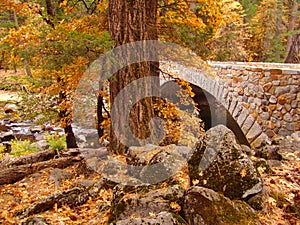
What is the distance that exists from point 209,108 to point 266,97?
647 cm

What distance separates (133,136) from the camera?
161 inches

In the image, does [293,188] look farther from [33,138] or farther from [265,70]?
[33,138]

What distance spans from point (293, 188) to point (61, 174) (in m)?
3.30

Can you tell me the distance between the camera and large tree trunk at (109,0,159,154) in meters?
3.93

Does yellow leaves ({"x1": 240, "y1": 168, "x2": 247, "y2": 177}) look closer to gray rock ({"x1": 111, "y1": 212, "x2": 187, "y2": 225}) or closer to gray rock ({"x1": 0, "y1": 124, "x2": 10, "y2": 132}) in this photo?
gray rock ({"x1": 111, "y1": 212, "x2": 187, "y2": 225})

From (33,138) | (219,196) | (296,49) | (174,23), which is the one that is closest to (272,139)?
(174,23)

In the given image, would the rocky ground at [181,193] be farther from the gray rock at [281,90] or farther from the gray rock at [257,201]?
the gray rock at [281,90]

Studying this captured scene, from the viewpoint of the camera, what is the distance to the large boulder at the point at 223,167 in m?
2.47

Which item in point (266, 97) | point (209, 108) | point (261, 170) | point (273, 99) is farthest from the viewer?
point (209, 108)

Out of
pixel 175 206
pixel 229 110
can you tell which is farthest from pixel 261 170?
pixel 229 110

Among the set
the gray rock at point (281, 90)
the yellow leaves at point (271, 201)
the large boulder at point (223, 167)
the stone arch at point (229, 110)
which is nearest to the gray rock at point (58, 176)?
the large boulder at point (223, 167)

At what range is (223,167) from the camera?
2568 millimetres

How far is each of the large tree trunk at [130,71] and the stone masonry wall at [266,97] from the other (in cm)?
→ 409

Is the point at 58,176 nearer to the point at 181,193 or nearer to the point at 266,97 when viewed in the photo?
the point at 181,193
